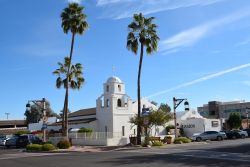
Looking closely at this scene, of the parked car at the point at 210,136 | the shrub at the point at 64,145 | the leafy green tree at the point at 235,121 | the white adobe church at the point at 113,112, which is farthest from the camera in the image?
the leafy green tree at the point at 235,121

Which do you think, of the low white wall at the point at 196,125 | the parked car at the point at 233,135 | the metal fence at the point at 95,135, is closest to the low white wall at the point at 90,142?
the metal fence at the point at 95,135

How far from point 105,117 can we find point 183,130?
15.8m

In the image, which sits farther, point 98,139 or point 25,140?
point 98,139

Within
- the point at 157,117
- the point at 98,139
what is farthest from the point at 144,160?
the point at 98,139

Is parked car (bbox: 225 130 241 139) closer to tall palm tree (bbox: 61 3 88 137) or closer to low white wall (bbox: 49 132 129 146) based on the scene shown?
low white wall (bbox: 49 132 129 146)

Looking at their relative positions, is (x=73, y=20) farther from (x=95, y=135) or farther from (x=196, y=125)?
(x=196, y=125)

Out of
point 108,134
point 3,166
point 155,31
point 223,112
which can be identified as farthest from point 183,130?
point 223,112

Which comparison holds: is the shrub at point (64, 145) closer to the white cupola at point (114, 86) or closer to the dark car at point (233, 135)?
the white cupola at point (114, 86)

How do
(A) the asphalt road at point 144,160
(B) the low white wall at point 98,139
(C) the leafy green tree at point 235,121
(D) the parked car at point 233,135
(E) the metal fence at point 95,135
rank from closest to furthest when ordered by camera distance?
(A) the asphalt road at point 144,160 → (B) the low white wall at point 98,139 → (E) the metal fence at point 95,135 → (D) the parked car at point 233,135 → (C) the leafy green tree at point 235,121

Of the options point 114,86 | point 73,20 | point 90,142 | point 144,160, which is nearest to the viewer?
point 144,160

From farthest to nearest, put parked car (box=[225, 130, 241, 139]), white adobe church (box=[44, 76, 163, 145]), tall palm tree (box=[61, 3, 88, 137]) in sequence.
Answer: parked car (box=[225, 130, 241, 139]) < white adobe church (box=[44, 76, 163, 145]) < tall palm tree (box=[61, 3, 88, 137])

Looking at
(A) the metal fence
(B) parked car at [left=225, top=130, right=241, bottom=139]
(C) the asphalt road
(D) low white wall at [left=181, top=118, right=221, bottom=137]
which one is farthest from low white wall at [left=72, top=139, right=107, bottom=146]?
(D) low white wall at [left=181, top=118, right=221, bottom=137]

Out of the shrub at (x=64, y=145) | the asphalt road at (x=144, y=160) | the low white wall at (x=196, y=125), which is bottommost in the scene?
the asphalt road at (x=144, y=160)

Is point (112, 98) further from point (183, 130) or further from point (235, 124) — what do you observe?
point (235, 124)
